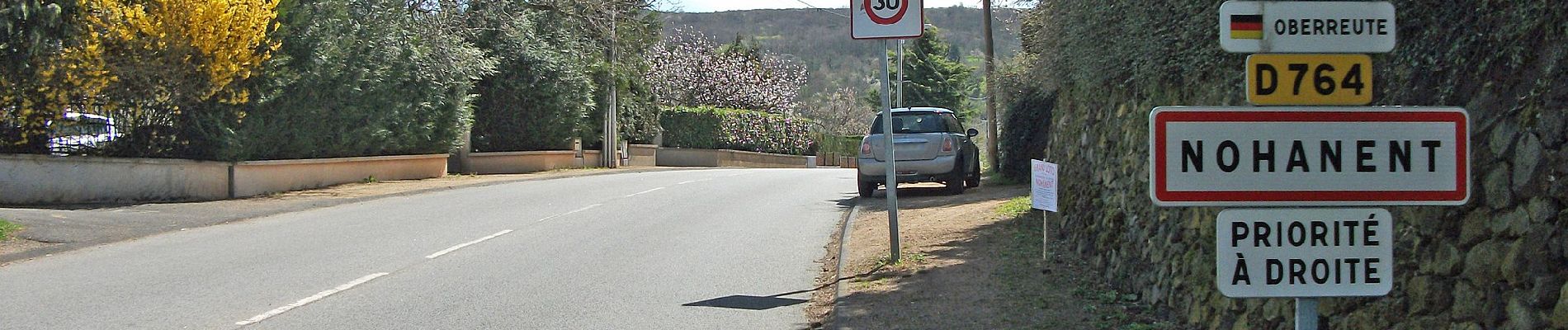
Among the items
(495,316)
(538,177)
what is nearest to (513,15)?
(538,177)

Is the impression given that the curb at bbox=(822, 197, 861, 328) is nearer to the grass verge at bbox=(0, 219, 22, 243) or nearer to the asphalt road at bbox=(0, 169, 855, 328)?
the asphalt road at bbox=(0, 169, 855, 328)

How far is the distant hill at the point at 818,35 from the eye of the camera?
382 ft

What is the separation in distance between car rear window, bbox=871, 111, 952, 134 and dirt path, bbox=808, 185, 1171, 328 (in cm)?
520

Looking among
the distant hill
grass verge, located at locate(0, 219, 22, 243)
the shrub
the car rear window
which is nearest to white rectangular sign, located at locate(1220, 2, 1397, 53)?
grass verge, located at locate(0, 219, 22, 243)

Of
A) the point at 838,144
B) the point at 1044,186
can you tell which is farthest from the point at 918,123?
the point at 838,144

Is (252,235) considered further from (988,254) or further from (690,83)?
(690,83)

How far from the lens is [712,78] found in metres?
56.3

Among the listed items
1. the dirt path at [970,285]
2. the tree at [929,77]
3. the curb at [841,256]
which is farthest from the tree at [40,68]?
the tree at [929,77]

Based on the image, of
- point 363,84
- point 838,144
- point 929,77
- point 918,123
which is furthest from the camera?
point 929,77

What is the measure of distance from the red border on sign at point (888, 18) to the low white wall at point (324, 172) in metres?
13.3

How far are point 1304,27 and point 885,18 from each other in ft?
22.8

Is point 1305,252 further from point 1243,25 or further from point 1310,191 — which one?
point 1243,25

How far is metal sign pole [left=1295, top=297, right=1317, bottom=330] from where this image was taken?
3.35 m

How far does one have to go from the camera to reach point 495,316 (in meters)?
8.37
